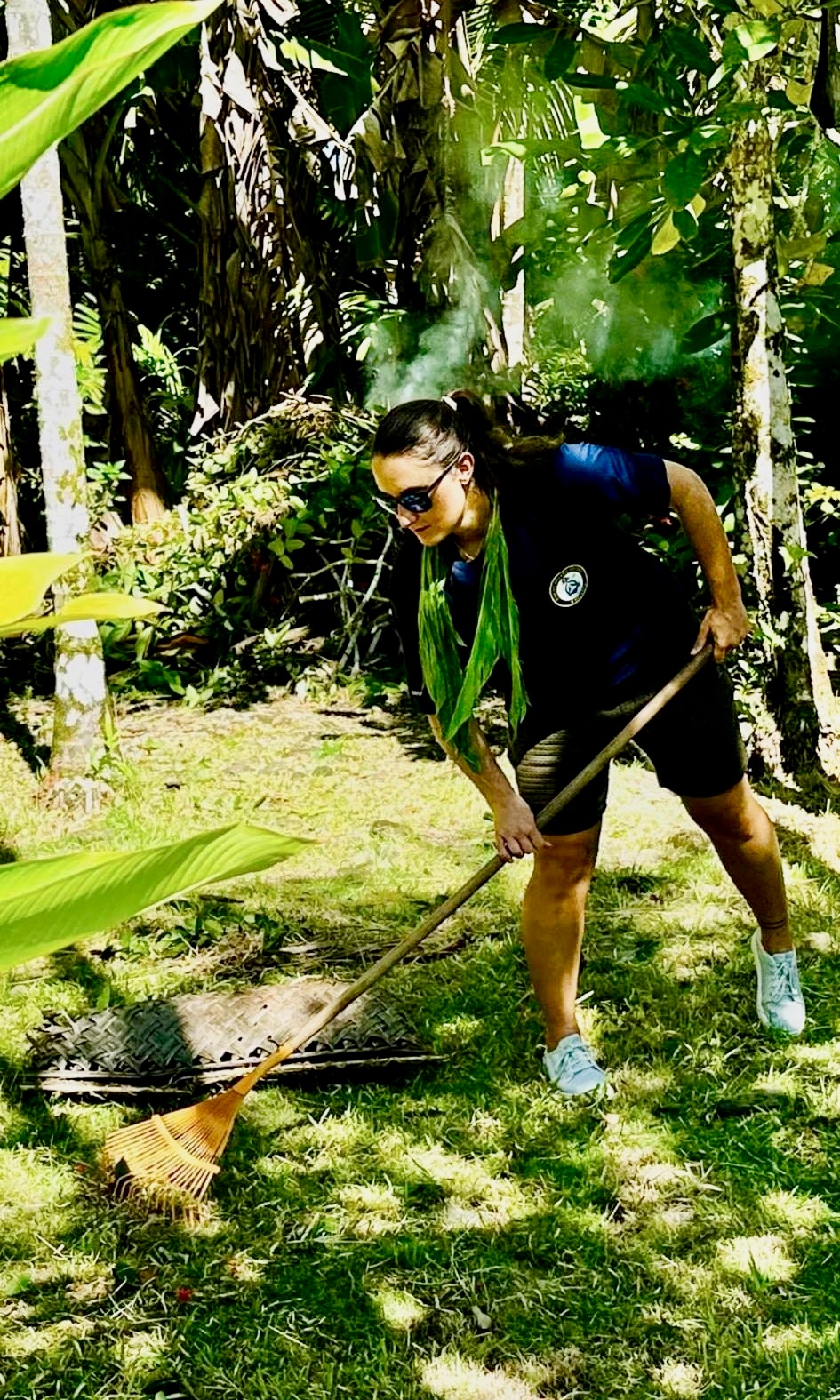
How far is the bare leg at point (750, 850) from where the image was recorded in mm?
3145

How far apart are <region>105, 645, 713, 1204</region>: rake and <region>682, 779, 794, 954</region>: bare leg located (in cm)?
32

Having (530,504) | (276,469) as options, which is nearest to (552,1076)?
(530,504)

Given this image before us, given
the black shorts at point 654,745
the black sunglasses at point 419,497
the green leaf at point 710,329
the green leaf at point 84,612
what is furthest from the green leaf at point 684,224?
the green leaf at point 84,612

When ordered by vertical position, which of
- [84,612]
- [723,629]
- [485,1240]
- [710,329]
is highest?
[710,329]

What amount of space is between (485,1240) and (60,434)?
338 cm

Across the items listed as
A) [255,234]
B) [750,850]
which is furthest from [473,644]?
[255,234]

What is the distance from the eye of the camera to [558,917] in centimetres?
308

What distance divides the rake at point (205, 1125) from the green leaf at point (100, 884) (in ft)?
7.80

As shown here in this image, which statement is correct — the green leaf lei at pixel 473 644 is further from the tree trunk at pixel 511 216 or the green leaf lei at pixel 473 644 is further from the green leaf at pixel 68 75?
the tree trunk at pixel 511 216

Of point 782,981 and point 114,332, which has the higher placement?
point 114,332

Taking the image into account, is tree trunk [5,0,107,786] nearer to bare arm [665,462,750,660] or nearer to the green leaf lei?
the green leaf lei

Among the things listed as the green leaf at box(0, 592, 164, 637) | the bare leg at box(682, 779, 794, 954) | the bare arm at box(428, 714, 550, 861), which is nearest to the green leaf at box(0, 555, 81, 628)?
the green leaf at box(0, 592, 164, 637)

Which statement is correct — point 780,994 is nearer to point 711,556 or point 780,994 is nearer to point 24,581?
point 711,556

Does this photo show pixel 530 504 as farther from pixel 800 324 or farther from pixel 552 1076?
pixel 800 324
